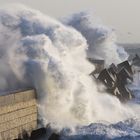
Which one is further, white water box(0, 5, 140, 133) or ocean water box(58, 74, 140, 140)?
white water box(0, 5, 140, 133)

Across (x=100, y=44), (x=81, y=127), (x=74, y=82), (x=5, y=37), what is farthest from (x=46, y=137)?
(x=100, y=44)

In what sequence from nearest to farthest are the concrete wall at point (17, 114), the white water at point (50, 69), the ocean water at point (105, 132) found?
the concrete wall at point (17, 114) → the ocean water at point (105, 132) → the white water at point (50, 69)

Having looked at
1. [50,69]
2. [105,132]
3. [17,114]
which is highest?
[50,69]

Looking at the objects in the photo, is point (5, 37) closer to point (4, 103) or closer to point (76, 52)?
point (76, 52)

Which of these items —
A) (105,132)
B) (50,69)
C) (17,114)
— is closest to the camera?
(17,114)

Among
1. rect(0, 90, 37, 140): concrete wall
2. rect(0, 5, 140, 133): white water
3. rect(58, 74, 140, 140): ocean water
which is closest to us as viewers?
rect(0, 90, 37, 140): concrete wall
